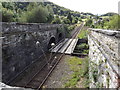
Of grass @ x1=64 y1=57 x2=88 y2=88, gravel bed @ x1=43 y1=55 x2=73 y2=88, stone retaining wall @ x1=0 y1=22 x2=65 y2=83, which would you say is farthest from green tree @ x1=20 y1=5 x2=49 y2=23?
grass @ x1=64 y1=57 x2=88 y2=88

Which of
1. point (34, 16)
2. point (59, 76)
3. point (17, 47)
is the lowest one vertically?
point (59, 76)

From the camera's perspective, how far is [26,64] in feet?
30.4

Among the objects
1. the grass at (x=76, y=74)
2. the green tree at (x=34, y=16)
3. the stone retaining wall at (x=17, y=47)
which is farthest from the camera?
the green tree at (x=34, y=16)

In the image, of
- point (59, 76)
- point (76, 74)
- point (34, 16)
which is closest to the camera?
point (59, 76)

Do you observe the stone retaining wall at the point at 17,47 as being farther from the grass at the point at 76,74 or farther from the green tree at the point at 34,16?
the green tree at the point at 34,16

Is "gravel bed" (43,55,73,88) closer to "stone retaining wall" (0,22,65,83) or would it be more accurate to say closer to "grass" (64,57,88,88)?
"grass" (64,57,88,88)

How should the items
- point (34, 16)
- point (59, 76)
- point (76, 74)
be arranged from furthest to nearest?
point (34, 16), point (76, 74), point (59, 76)

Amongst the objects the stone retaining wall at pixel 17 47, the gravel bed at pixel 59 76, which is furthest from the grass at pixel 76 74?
the stone retaining wall at pixel 17 47


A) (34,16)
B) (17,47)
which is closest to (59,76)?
(17,47)

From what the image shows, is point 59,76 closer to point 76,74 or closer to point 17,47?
point 76,74

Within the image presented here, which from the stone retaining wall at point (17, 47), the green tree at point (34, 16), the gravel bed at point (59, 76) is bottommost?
the gravel bed at point (59, 76)

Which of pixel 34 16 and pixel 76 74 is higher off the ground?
pixel 34 16

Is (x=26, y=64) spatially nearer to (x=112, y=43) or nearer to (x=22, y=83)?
(x=22, y=83)

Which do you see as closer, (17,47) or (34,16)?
(17,47)
